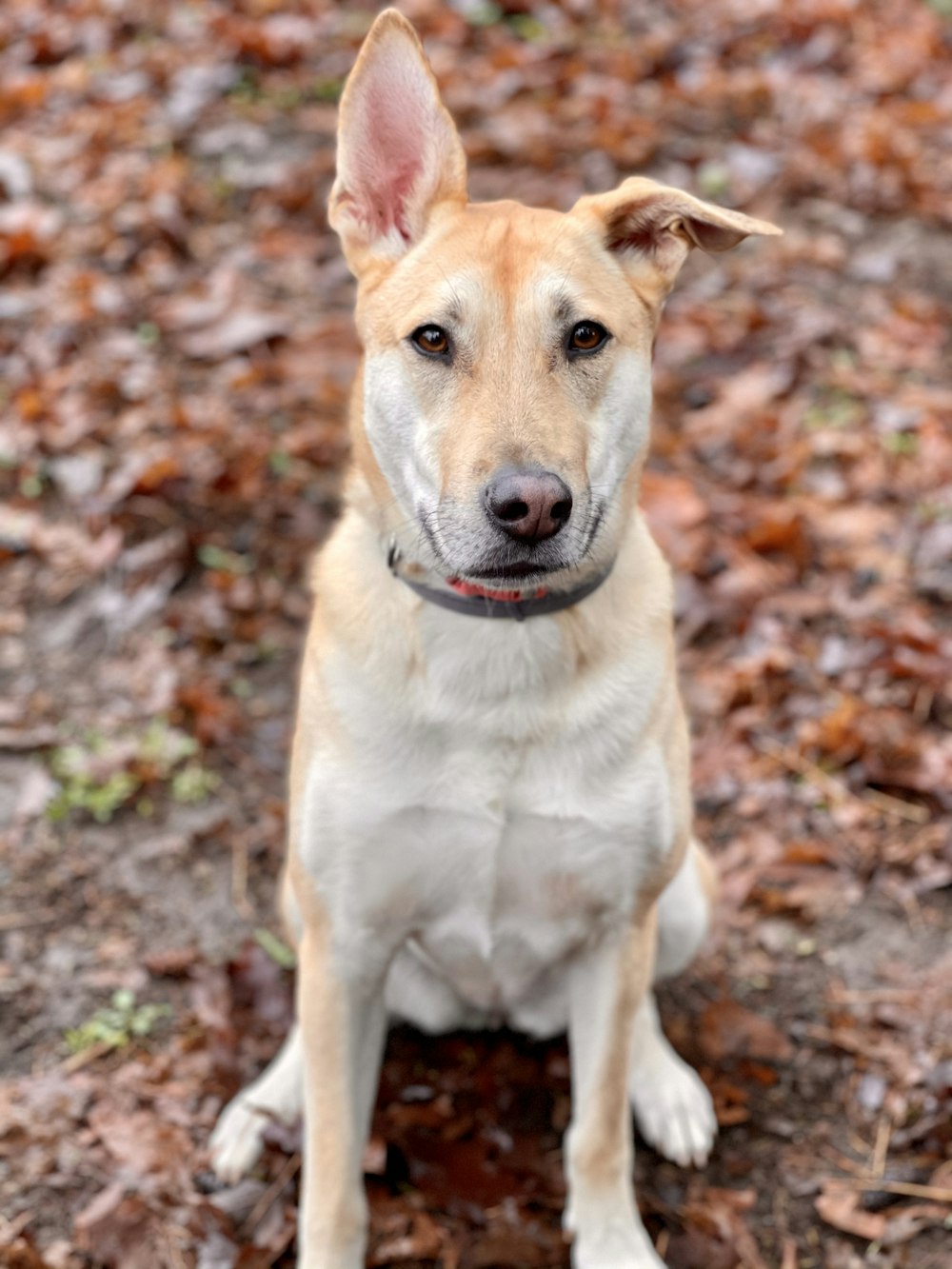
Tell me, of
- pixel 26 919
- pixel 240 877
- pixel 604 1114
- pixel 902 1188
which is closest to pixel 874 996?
pixel 902 1188

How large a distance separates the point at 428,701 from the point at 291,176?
4.97 m

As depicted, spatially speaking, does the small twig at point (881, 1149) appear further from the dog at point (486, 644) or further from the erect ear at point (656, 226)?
the erect ear at point (656, 226)

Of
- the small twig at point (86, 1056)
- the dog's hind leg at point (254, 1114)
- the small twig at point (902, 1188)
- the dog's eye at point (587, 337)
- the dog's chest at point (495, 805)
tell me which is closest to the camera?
the dog's eye at point (587, 337)

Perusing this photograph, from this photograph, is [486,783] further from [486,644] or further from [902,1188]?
[902,1188]

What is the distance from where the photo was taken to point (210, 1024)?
365cm

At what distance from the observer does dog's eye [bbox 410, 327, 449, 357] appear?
2.64 meters

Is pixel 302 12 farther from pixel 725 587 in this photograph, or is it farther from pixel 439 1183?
pixel 439 1183

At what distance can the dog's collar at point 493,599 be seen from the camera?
2.78m

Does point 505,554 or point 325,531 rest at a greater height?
point 505,554

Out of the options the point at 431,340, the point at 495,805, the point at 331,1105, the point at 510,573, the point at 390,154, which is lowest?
the point at 331,1105

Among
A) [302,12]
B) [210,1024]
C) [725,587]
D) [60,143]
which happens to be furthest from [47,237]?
[210,1024]

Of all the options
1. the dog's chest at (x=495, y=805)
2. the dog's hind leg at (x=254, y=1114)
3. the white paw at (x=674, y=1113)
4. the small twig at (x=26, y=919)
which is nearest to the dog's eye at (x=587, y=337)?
the dog's chest at (x=495, y=805)

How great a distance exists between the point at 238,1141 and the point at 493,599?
1568mm

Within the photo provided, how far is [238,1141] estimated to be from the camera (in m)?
3.37
